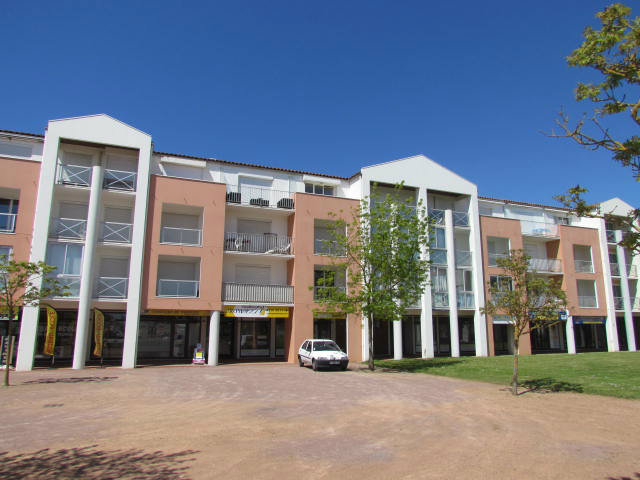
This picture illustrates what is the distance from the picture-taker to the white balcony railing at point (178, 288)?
2373cm

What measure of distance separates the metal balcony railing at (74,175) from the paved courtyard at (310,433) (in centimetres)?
1098

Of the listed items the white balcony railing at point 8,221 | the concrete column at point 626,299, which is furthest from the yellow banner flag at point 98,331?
the concrete column at point 626,299

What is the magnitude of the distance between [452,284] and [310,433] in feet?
74.0

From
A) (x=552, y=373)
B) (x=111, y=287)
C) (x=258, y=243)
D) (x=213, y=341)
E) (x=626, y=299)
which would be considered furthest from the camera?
(x=626, y=299)

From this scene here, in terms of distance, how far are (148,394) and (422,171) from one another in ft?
73.5

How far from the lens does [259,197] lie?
88.6 ft

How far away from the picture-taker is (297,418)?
406 inches

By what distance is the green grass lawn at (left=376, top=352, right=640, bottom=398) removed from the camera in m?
14.4

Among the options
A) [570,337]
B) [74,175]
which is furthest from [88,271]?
[570,337]

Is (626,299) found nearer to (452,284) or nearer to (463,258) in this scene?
(463,258)

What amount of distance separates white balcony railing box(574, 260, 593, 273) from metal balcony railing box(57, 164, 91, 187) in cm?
3356

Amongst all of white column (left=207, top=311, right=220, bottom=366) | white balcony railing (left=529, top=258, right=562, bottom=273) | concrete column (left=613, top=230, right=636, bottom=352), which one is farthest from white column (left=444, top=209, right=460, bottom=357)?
white column (left=207, top=311, right=220, bottom=366)

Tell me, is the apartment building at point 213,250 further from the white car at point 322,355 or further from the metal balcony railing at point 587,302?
the white car at point 322,355

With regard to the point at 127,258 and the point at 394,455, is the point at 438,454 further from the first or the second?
the point at 127,258
